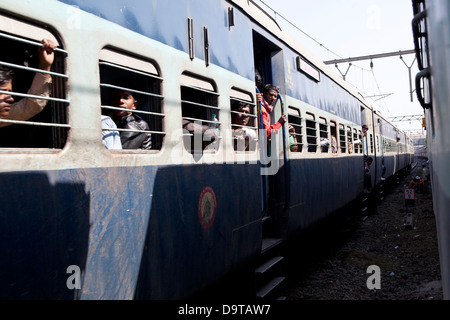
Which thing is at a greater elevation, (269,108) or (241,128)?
(269,108)

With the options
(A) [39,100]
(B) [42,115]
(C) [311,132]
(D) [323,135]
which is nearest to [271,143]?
(C) [311,132]

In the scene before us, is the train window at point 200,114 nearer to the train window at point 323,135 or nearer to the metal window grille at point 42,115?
the metal window grille at point 42,115

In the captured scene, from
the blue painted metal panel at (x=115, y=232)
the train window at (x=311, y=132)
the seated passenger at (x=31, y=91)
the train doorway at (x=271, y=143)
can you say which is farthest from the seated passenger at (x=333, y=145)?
the seated passenger at (x=31, y=91)

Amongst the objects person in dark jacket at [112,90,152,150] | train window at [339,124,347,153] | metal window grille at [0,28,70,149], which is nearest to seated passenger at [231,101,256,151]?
person in dark jacket at [112,90,152,150]

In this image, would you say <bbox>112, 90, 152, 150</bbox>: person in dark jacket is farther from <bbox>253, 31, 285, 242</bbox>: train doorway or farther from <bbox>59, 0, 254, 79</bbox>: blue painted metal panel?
<bbox>253, 31, 285, 242</bbox>: train doorway

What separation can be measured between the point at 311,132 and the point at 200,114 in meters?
3.41

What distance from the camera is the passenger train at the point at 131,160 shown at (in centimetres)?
199

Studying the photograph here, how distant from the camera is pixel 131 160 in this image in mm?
2604

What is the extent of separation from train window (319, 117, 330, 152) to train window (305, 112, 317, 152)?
21cm

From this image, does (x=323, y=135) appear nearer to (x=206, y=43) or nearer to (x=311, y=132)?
(x=311, y=132)

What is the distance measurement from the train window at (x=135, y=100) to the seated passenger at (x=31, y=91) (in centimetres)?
50
